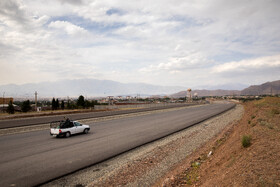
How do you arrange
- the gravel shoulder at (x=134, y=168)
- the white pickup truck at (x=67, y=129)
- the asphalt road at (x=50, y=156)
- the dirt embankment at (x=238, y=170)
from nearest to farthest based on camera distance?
the dirt embankment at (x=238, y=170) → the gravel shoulder at (x=134, y=168) → the asphalt road at (x=50, y=156) → the white pickup truck at (x=67, y=129)

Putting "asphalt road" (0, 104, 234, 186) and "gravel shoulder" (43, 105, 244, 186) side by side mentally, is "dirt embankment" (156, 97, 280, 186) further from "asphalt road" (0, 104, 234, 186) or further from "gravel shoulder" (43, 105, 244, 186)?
"asphalt road" (0, 104, 234, 186)

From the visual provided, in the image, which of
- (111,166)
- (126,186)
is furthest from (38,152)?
(126,186)

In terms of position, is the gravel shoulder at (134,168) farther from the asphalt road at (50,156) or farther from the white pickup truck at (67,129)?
the white pickup truck at (67,129)

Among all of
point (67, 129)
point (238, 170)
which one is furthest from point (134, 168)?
point (67, 129)

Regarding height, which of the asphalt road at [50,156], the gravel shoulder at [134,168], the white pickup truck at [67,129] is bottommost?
the gravel shoulder at [134,168]

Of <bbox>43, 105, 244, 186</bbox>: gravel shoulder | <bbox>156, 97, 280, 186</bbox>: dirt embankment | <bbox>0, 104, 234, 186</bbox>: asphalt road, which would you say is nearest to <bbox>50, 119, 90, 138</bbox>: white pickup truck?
<bbox>0, 104, 234, 186</bbox>: asphalt road

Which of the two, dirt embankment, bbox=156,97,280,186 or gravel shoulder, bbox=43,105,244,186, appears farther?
gravel shoulder, bbox=43,105,244,186

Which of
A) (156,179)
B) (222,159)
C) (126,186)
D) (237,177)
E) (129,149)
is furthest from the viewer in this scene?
(129,149)

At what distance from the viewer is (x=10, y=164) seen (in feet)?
33.1

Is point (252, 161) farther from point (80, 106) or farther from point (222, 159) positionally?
point (80, 106)

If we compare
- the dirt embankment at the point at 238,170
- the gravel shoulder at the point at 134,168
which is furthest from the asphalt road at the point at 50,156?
the dirt embankment at the point at 238,170

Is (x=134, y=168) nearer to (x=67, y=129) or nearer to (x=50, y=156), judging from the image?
(x=50, y=156)

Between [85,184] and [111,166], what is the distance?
2181 millimetres

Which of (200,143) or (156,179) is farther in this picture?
(200,143)
